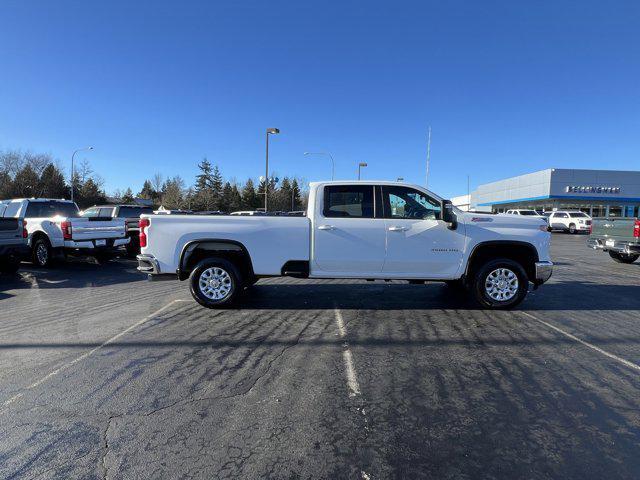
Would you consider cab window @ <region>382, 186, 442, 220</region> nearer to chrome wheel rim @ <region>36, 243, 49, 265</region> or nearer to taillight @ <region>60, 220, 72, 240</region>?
taillight @ <region>60, 220, 72, 240</region>

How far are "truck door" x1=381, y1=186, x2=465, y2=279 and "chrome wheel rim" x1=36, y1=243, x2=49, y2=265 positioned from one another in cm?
1019

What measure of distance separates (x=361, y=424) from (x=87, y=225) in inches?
414

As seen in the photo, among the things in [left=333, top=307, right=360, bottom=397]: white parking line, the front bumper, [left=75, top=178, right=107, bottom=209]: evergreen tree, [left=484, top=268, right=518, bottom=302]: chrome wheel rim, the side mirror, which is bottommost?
[left=333, top=307, right=360, bottom=397]: white parking line

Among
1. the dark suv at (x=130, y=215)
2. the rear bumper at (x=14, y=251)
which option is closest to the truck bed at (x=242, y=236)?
the rear bumper at (x=14, y=251)

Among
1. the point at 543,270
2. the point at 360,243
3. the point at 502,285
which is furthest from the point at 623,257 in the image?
the point at 360,243

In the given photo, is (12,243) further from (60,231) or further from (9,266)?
(60,231)

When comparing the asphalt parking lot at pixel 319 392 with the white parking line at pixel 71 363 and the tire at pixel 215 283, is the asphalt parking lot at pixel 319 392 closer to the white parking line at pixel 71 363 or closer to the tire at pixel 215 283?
the white parking line at pixel 71 363

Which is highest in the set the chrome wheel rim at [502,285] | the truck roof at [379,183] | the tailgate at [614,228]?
the truck roof at [379,183]

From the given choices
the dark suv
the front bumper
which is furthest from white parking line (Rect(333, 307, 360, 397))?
the dark suv

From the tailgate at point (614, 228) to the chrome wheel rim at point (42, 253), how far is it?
1712cm

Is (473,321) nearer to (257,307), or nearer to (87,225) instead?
(257,307)

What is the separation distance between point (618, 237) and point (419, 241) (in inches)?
377

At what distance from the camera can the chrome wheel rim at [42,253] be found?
36.2ft

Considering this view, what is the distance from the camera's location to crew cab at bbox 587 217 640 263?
11.3 metres
